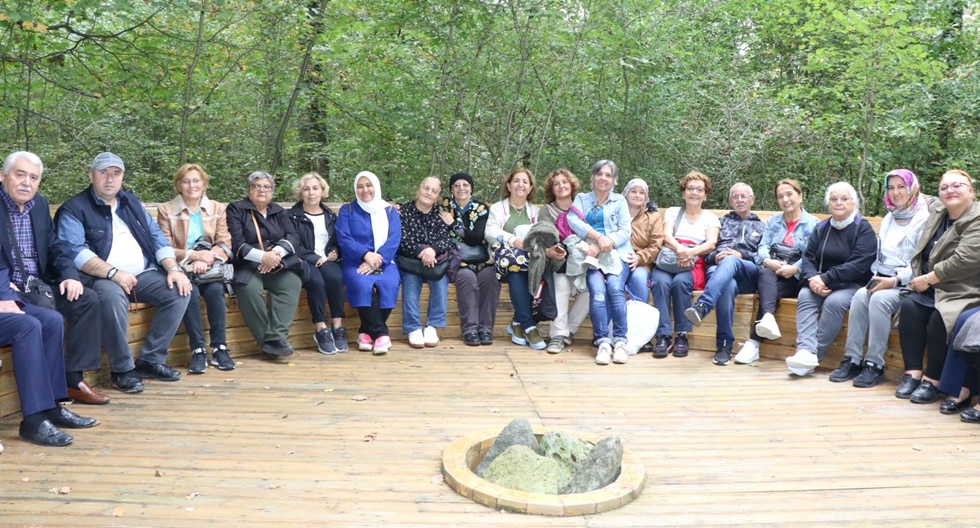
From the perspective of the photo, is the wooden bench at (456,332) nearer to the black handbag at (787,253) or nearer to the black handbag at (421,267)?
the black handbag at (787,253)

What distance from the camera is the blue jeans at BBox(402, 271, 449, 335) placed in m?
5.74

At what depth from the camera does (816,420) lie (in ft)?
13.8

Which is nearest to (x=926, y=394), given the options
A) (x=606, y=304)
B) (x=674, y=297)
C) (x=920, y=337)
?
(x=920, y=337)

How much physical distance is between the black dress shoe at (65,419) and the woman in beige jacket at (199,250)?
3.54 ft

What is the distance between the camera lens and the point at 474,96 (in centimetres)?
753

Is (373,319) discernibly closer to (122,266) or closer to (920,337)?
(122,266)

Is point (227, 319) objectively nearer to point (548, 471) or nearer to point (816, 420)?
point (548, 471)

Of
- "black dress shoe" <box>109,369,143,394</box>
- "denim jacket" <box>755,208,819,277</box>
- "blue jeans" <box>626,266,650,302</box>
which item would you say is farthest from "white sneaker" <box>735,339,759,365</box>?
"black dress shoe" <box>109,369,143,394</box>

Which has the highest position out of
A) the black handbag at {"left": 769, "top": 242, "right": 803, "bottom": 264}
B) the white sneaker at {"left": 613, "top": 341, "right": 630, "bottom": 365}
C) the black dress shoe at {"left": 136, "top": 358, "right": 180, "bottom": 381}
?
the black handbag at {"left": 769, "top": 242, "right": 803, "bottom": 264}

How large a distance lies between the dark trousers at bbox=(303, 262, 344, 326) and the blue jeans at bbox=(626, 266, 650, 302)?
197 cm

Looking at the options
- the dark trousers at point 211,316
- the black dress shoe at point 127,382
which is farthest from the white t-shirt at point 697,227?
the black dress shoe at point 127,382

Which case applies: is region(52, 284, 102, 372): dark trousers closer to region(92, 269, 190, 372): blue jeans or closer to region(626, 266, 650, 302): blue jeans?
region(92, 269, 190, 372): blue jeans

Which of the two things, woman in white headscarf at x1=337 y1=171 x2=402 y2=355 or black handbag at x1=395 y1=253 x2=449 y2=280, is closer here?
woman in white headscarf at x1=337 y1=171 x2=402 y2=355

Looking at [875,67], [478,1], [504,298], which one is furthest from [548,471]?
[875,67]
